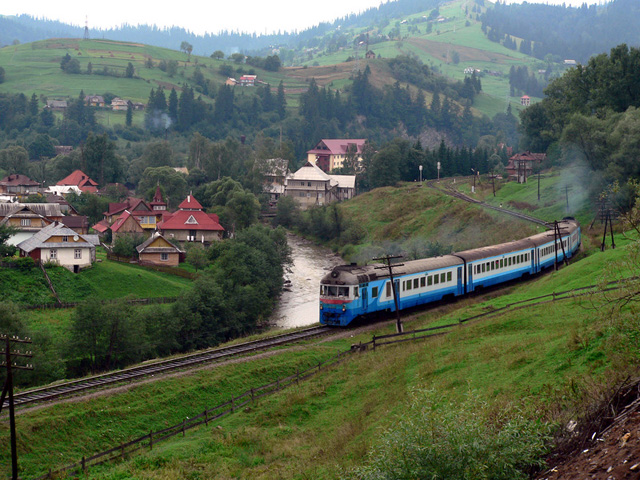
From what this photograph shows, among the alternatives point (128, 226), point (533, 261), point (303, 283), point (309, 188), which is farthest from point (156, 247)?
point (309, 188)

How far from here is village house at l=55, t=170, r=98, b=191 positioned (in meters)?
129

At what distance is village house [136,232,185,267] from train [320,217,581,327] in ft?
129

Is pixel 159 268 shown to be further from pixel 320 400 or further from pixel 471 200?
pixel 320 400

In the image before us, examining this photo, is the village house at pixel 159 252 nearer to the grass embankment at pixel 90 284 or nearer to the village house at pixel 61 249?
the grass embankment at pixel 90 284

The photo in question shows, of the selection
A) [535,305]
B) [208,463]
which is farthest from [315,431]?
[535,305]

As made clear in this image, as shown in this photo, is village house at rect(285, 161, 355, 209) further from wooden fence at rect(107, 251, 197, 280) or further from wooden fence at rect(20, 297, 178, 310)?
wooden fence at rect(20, 297, 178, 310)

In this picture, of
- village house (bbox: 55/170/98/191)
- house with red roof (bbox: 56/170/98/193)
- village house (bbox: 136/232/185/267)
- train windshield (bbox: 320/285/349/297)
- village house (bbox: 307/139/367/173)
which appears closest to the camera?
train windshield (bbox: 320/285/349/297)

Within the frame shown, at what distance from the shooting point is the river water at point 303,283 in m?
64.6

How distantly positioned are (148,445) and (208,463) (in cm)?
419

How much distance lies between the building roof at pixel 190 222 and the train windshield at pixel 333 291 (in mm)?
52868

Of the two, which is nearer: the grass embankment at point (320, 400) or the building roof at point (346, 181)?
the grass embankment at point (320, 400)

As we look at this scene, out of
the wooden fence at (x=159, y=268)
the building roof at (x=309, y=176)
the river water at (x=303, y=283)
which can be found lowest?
the river water at (x=303, y=283)

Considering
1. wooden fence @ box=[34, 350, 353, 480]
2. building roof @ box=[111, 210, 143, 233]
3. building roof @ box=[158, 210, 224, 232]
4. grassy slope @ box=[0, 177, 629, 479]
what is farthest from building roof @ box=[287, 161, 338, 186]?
wooden fence @ box=[34, 350, 353, 480]

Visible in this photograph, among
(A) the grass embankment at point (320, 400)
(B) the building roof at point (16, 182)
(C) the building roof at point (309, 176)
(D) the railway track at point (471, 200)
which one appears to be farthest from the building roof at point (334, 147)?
(A) the grass embankment at point (320, 400)
